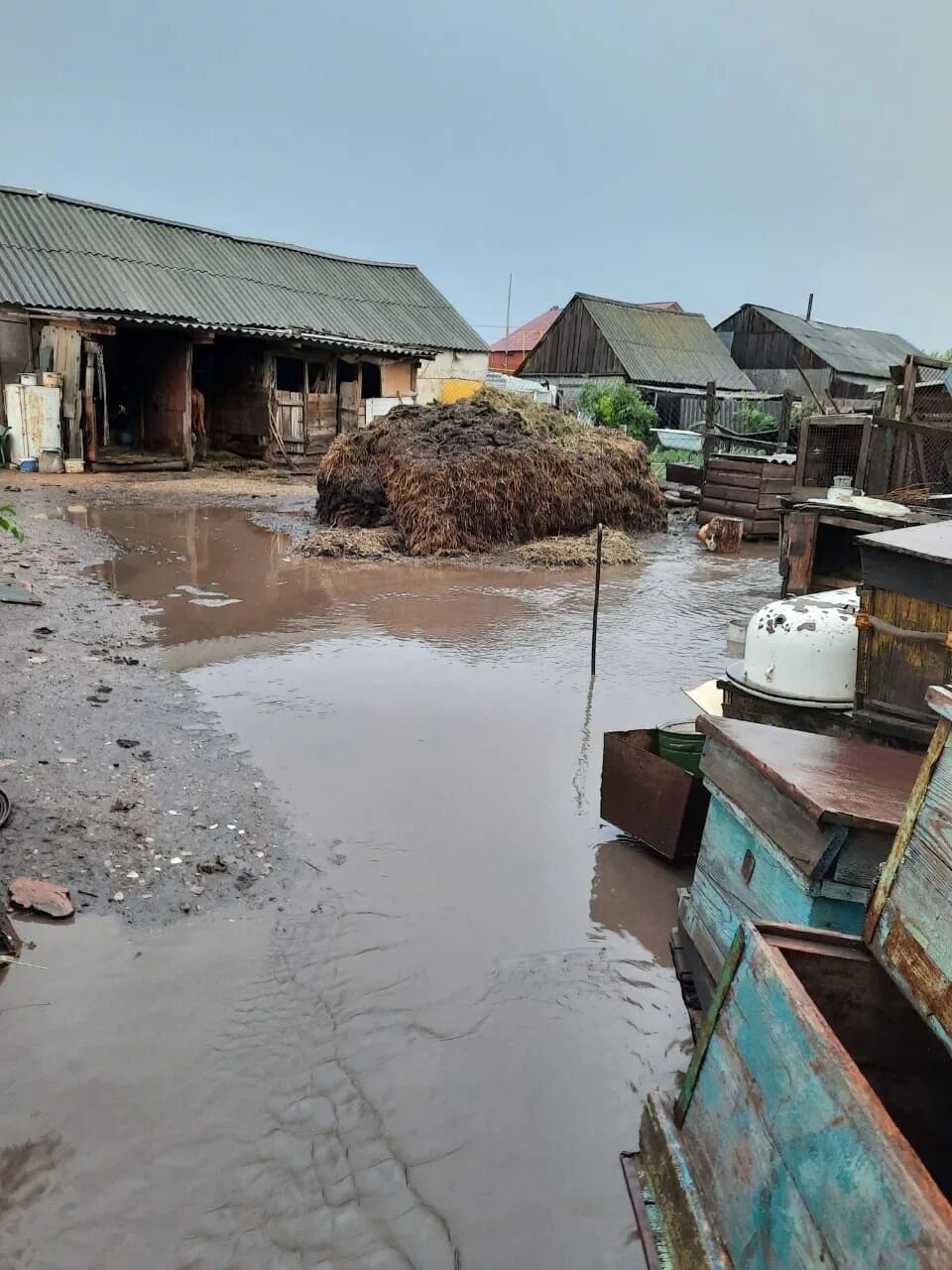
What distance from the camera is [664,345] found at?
35969 mm

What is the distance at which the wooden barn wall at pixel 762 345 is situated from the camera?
125 feet

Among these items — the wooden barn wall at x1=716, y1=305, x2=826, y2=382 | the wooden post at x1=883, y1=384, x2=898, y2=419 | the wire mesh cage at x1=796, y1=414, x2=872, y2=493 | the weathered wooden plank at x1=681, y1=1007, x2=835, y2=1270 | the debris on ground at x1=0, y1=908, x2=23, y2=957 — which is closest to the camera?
the weathered wooden plank at x1=681, y1=1007, x2=835, y2=1270

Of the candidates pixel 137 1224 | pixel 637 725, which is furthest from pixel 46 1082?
pixel 637 725

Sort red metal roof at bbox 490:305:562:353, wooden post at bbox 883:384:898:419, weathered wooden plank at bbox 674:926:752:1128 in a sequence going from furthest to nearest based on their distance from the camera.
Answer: red metal roof at bbox 490:305:562:353 < wooden post at bbox 883:384:898:419 < weathered wooden plank at bbox 674:926:752:1128

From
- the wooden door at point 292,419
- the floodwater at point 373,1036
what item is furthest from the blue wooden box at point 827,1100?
the wooden door at point 292,419

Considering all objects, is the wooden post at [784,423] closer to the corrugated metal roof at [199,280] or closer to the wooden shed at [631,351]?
the corrugated metal roof at [199,280]

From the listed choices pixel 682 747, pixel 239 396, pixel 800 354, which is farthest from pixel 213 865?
pixel 800 354

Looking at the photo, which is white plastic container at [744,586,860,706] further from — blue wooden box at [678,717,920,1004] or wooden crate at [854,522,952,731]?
blue wooden box at [678,717,920,1004]

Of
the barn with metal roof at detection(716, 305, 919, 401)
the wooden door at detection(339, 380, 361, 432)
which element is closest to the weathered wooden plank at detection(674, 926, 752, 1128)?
the wooden door at detection(339, 380, 361, 432)

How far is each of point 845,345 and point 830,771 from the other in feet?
142

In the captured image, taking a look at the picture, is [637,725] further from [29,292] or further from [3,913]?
[29,292]

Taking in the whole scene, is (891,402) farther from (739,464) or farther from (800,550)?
(739,464)

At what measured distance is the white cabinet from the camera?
1667 cm

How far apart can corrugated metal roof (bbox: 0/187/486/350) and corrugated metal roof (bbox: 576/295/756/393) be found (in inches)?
325
